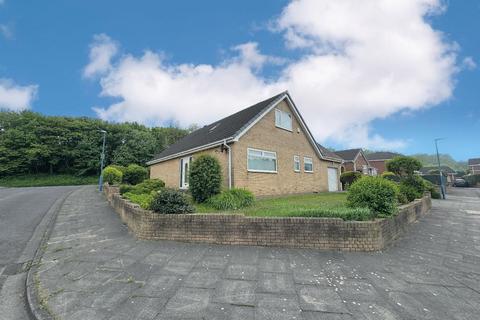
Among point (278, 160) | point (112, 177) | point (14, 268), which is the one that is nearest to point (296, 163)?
point (278, 160)

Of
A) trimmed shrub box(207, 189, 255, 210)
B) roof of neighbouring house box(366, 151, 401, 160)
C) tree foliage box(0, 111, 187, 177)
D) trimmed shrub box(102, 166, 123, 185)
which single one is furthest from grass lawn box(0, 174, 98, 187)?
roof of neighbouring house box(366, 151, 401, 160)

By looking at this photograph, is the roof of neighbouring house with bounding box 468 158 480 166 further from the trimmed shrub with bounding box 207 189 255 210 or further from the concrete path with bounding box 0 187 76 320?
the concrete path with bounding box 0 187 76 320

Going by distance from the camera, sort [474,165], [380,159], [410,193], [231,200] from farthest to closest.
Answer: [474,165], [380,159], [410,193], [231,200]

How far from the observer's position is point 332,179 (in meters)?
20.9

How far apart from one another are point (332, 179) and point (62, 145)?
43.2 metres

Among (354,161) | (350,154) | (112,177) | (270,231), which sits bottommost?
(270,231)

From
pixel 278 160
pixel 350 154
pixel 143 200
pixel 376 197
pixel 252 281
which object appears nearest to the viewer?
pixel 252 281

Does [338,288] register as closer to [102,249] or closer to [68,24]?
[102,249]

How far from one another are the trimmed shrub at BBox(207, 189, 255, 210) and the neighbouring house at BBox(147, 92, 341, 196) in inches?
81.9

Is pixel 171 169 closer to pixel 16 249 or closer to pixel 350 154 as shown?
pixel 16 249

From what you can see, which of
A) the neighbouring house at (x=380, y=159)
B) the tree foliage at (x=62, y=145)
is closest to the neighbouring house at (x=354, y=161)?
the neighbouring house at (x=380, y=159)

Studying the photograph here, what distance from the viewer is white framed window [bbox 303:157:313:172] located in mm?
17328

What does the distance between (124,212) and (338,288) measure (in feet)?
24.5

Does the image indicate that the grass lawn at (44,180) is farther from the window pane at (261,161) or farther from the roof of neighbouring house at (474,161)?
the roof of neighbouring house at (474,161)
